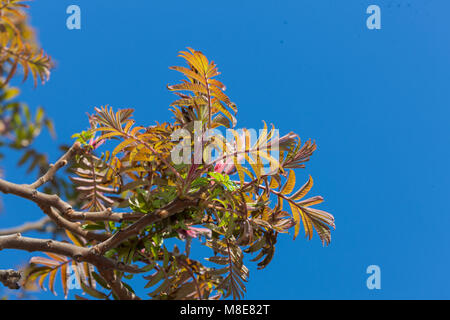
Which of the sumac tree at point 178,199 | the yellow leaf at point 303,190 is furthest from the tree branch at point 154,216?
the yellow leaf at point 303,190

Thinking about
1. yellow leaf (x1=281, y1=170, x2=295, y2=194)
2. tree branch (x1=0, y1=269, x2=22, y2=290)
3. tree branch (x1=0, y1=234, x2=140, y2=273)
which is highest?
yellow leaf (x1=281, y1=170, x2=295, y2=194)

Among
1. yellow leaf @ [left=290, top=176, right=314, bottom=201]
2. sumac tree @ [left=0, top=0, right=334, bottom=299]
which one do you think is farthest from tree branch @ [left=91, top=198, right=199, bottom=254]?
yellow leaf @ [left=290, top=176, right=314, bottom=201]

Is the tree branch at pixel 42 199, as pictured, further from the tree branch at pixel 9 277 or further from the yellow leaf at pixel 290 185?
the yellow leaf at pixel 290 185

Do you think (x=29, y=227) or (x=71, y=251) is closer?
→ (x=71, y=251)

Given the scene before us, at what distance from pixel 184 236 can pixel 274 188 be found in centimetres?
38

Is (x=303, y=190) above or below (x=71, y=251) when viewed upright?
above

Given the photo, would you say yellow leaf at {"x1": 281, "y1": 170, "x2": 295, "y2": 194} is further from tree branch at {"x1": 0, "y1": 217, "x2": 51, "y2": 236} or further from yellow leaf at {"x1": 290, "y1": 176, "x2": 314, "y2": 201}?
tree branch at {"x1": 0, "y1": 217, "x2": 51, "y2": 236}

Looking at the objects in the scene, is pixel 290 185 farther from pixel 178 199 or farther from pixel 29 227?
pixel 29 227

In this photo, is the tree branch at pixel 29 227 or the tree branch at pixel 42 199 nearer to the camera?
the tree branch at pixel 42 199

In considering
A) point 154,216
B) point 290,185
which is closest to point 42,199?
point 154,216
